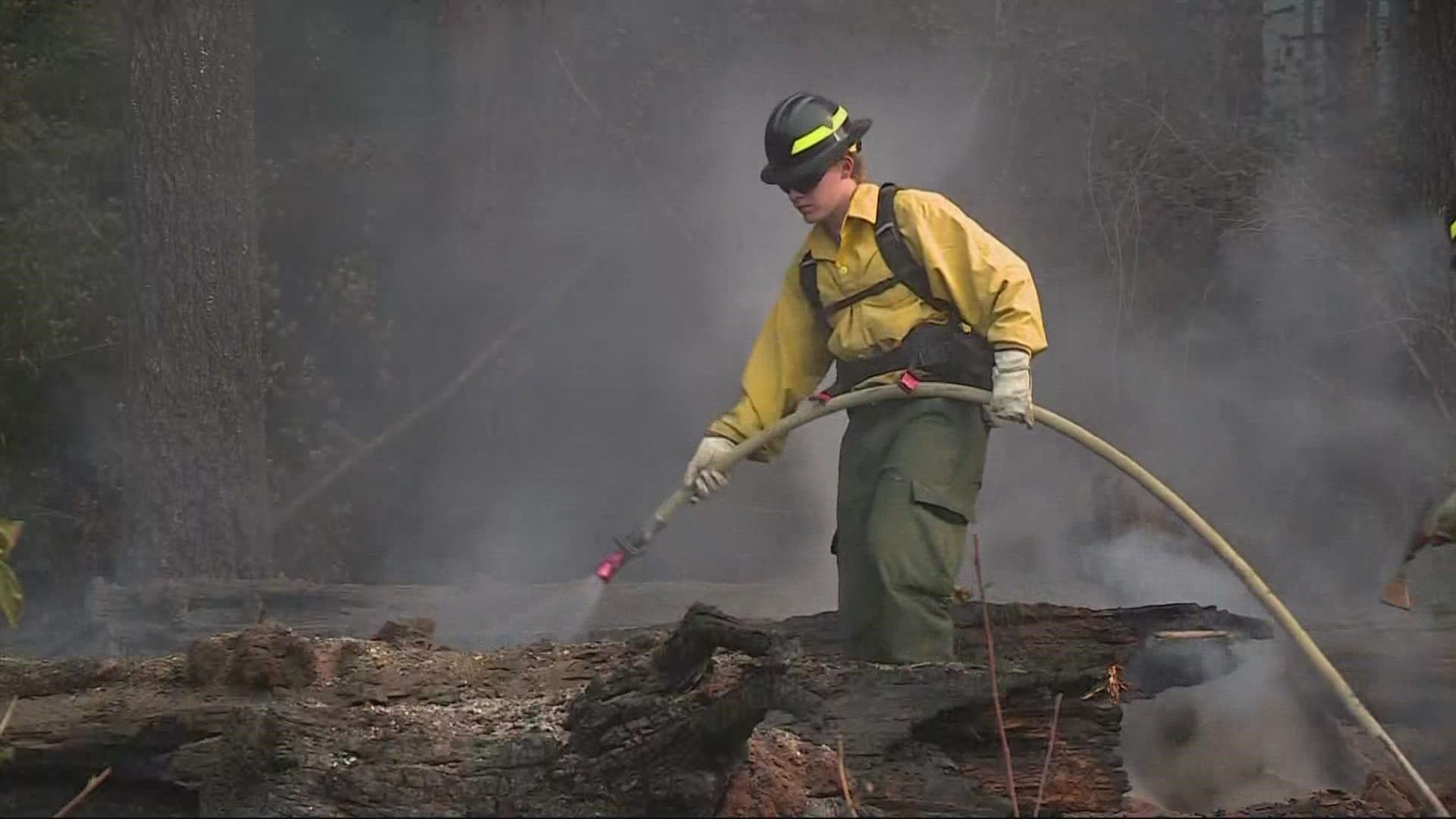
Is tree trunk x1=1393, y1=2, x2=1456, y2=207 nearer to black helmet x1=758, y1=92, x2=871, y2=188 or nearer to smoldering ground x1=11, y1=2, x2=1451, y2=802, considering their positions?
smoldering ground x1=11, y1=2, x2=1451, y2=802

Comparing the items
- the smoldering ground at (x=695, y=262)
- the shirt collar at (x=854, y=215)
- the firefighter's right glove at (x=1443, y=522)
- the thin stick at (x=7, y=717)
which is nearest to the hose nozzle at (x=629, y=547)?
the shirt collar at (x=854, y=215)

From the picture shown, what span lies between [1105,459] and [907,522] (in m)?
0.60

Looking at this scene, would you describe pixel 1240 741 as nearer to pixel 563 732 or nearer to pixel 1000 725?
pixel 1000 725

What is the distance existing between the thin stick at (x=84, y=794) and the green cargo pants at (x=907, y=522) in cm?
216

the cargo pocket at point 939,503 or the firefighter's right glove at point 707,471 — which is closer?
the cargo pocket at point 939,503

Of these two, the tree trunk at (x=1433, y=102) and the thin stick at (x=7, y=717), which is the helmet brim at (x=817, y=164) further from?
the tree trunk at (x=1433, y=102)

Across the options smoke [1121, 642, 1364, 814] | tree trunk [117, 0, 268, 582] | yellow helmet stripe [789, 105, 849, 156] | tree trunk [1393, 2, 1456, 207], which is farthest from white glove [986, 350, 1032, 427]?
tree trunk [1393, 2, 1456, 207]

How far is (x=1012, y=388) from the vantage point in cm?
483

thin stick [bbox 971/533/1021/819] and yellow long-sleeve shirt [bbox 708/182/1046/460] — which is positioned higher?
yellow long-sleeve shirt [bbox 708/182/1046/460]

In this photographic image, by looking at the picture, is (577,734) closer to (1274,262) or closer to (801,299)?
(801,299)

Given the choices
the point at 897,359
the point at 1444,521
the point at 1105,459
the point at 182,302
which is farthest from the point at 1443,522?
the point at 182,302

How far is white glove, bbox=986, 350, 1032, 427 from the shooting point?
4.82 m

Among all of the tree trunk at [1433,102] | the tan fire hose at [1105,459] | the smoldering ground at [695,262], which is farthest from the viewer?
the smoldering ground at [695,262]

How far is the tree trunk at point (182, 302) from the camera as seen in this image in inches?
321
